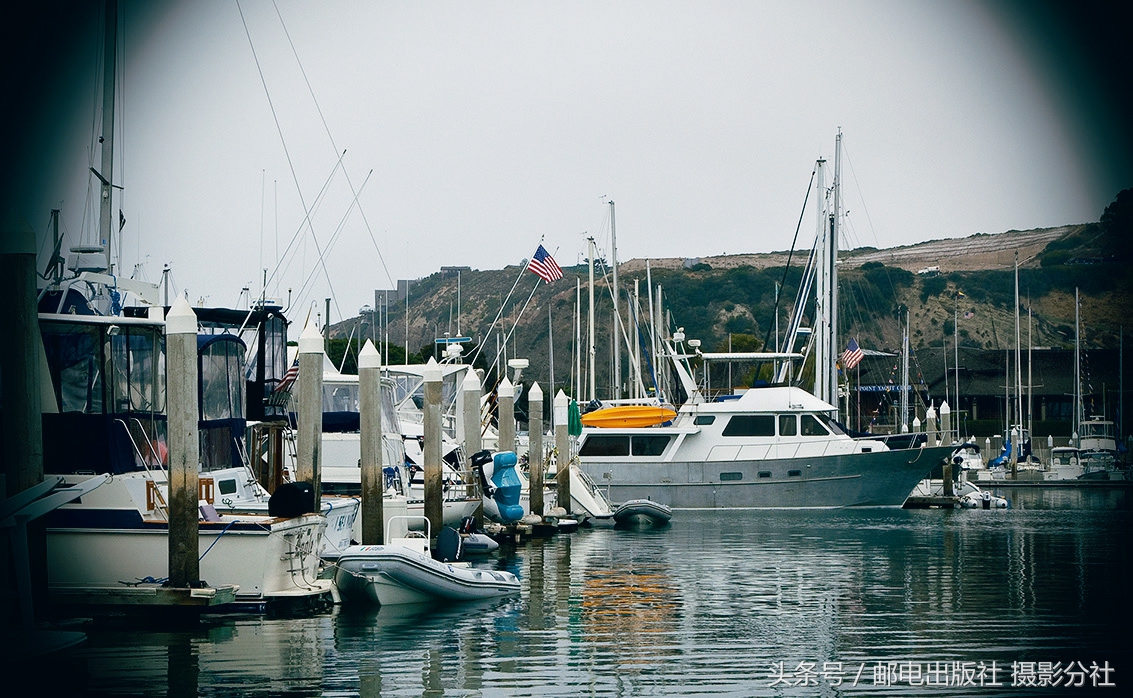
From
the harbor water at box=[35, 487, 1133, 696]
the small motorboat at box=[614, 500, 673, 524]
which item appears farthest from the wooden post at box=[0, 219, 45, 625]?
the small motorboat at box=[614, 500, 673, 524]

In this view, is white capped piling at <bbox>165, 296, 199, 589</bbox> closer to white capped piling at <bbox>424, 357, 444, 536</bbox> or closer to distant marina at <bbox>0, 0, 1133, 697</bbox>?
distant marina at <bbox>0, 0, 1133, 697</bbox>

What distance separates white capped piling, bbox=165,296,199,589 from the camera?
46.3 feet

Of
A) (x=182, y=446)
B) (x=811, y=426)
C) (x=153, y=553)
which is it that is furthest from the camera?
(x=811, y=426)

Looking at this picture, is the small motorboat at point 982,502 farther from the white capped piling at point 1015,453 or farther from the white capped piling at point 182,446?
the white capped piling at point 182,446

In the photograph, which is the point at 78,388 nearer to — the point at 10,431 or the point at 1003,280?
the point at 10,431

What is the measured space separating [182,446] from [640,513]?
2053 centimetres

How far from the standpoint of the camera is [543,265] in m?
36.2

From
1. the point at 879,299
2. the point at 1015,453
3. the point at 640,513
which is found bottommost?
the point at 1015,453

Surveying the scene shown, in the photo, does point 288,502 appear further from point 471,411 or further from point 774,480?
point 774,480

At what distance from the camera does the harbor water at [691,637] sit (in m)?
12.4

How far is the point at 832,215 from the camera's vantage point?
134ft

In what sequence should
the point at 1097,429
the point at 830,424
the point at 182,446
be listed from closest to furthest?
the point at 182,446
the point at 830,424
the point at 1097,429

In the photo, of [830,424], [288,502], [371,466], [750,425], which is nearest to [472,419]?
[371,466]

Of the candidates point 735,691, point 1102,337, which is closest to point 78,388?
point 735,691
